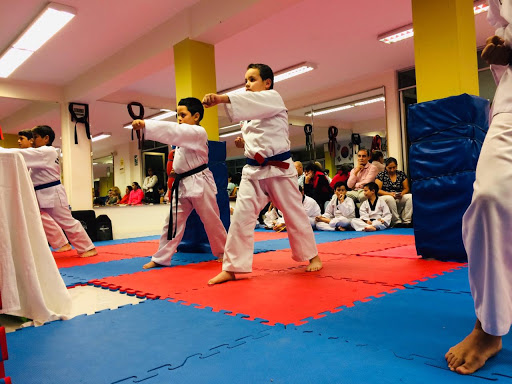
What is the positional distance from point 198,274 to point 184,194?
834 mm

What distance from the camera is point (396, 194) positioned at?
26.2 ft

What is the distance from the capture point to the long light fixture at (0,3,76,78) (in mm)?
6000

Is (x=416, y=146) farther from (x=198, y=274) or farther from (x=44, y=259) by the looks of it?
(x=44, y=259)

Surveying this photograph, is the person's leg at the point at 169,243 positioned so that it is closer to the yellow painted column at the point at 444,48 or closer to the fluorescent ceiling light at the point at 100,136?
the yellow painted column at the point at 444,48

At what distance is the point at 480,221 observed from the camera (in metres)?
1.43

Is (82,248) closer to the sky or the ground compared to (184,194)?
closer to the ground

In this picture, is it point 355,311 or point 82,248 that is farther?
point 82,248

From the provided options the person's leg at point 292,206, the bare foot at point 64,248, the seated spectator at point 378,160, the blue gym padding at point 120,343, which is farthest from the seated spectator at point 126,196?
the blue gym padding at point 120,343

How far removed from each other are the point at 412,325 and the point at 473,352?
484mm

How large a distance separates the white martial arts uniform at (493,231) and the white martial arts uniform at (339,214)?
6.62 meters

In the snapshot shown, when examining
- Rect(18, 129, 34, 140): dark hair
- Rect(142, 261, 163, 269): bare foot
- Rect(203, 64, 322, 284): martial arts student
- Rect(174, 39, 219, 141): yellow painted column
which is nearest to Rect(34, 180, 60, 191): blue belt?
Rect(18, 129, 34, 140): dark hair

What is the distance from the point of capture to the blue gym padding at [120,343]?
→ 5.39 feet

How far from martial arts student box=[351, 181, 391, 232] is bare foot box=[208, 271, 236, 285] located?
4.89m

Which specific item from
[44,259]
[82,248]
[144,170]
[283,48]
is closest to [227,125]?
[144,170]
